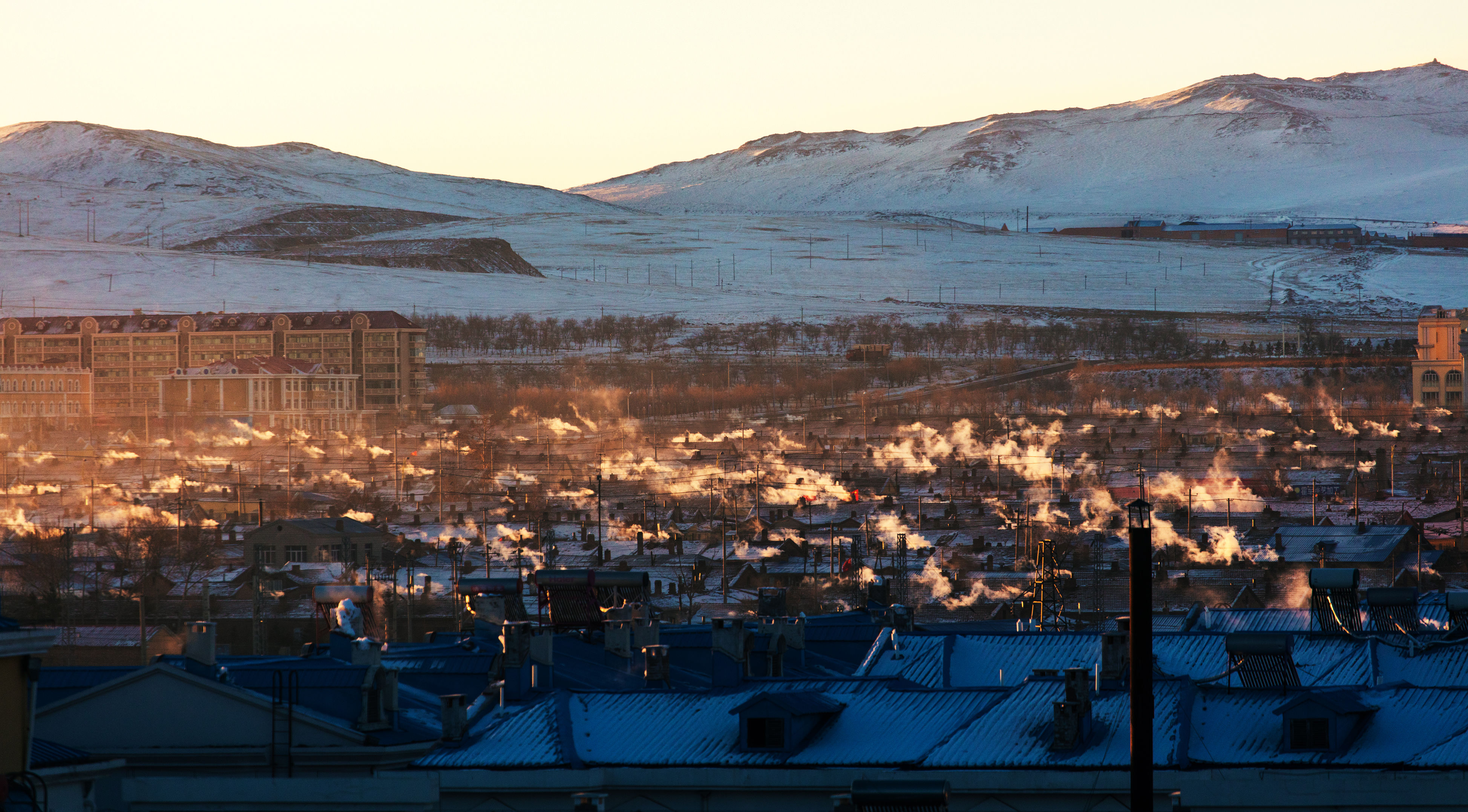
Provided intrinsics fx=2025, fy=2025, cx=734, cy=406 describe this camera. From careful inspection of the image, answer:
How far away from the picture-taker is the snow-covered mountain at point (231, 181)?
17838 cm

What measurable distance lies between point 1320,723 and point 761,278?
125 meters

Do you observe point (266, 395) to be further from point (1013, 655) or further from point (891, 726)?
point (891, 726)

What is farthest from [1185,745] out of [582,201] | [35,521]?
[582,201]

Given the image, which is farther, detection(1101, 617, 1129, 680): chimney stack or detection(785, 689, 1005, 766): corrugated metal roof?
detection(1101, 617, 1129, 680): chimney stack

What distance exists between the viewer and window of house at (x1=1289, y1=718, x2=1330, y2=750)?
1154 centimetres

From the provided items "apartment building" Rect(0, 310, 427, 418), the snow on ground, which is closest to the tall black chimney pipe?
"apartment building" Rect(0, 310, 427, 418)

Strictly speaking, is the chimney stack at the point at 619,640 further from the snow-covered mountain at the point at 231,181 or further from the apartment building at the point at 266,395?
the snow-covered mountain at the point at 231,181

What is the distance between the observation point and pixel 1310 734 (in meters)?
11.6

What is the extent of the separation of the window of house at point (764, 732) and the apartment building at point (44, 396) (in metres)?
81.1

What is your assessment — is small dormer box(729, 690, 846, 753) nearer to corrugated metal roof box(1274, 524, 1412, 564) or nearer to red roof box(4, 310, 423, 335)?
corrugated metal roof box(1274, 524, 1412, 564)

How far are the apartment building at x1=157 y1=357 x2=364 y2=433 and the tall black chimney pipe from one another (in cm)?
7994

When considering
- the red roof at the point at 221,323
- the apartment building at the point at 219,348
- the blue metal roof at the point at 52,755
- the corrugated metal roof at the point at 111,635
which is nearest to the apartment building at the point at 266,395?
the apartment building at the point at 219,348

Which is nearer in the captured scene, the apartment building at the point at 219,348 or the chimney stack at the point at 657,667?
the chimney stack at the point at 657,667

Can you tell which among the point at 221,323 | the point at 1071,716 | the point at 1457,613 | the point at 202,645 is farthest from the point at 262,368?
the point at 1071,716
